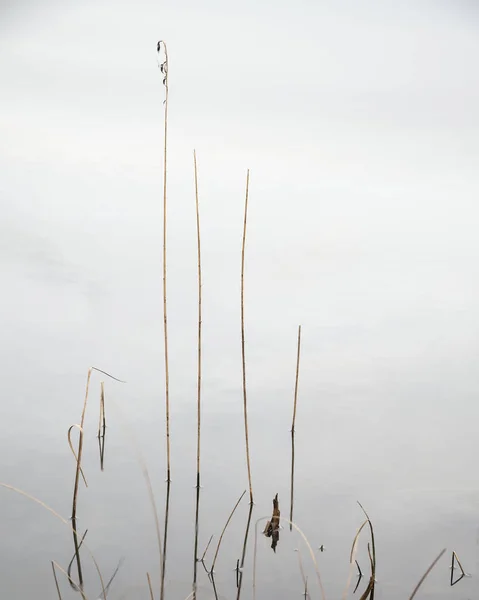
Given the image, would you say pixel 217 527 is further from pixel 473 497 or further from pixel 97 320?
pixel 97 320

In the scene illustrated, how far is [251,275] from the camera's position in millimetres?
2264

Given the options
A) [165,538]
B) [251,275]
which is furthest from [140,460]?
[251,275]

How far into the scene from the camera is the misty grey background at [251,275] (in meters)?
1.16

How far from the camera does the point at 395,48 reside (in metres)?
3.09

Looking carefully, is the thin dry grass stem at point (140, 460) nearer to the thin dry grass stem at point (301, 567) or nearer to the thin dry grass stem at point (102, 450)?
the thin dry grass stem at point (102, 450)

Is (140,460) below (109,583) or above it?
above

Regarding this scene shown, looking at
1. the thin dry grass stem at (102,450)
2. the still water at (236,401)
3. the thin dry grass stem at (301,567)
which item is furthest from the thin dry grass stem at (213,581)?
the thin dry grass stem at (102,450)

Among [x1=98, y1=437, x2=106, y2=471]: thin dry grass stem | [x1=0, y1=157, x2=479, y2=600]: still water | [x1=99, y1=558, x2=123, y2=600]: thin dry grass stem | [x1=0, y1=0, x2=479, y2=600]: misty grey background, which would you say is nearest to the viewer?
[x1=99, y1=558, x2=123, y2=600]: thin dry grass stem

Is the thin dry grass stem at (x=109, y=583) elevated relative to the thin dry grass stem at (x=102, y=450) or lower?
lower

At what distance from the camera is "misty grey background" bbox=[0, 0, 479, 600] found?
1.16 m

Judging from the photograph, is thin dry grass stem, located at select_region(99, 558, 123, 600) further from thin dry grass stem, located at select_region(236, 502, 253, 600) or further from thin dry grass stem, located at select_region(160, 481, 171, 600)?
thin dry grass stem, located at select_region(236, 502, 253, 600)

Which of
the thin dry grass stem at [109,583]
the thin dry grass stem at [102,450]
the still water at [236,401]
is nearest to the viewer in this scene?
the thin dry grass stem at [109,583]

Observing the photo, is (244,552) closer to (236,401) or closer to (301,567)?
(301,567)

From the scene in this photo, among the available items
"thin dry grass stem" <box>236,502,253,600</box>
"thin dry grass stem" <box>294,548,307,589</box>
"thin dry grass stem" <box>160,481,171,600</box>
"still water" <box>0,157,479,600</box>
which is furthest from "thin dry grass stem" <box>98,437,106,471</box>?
"thin dry grass stem" <box>294,548,307,589</box>
